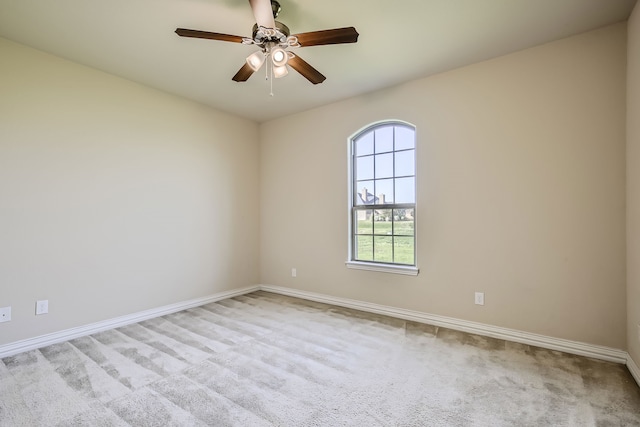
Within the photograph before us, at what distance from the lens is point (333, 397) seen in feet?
6.22

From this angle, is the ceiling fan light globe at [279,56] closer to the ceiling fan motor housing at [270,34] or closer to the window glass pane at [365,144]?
the ceiling fan motor housing at [270,34]

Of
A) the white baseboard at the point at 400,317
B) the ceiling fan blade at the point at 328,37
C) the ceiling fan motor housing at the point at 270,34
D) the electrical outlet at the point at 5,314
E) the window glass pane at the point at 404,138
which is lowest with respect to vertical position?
the white baseboard at the point at 400,317

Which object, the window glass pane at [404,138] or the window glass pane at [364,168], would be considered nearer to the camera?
the window glass pane at [404,138]

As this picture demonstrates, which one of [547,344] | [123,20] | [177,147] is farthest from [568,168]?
[177,147]

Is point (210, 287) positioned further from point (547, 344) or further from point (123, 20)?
point (547, 344)

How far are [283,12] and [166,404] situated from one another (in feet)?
9.02

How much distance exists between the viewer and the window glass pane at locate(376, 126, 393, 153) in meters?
3.60

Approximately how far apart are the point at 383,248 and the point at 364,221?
1.38 feet

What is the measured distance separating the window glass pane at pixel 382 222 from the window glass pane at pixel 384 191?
0.12 m

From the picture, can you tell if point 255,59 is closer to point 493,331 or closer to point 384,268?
point 384,268

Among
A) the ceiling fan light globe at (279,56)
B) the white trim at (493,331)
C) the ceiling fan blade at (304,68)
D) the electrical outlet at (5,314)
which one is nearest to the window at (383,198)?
the white trim at (493,331)

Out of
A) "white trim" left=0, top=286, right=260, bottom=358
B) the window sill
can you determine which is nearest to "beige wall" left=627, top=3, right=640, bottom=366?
the window sill

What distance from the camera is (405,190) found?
3.46 meters

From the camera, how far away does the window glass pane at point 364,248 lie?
3730 millimetres
